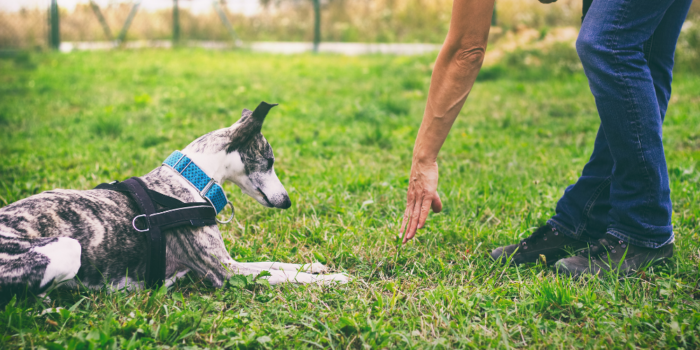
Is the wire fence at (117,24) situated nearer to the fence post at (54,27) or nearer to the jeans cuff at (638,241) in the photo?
the fence post at (54,27)

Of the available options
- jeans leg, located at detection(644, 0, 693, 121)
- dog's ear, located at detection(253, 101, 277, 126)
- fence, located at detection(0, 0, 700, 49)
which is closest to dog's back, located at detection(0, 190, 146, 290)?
dog's ear, located at detection(253, 101, 277, 126)

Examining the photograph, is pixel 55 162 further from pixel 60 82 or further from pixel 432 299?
pixel 60 82

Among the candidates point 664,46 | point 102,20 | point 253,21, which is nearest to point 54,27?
point 102,20

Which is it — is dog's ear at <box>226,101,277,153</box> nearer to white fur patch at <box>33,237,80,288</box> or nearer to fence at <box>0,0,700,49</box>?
white fur patch at <box>33,237,80,288</box>

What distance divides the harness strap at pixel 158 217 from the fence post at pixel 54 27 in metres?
14.2

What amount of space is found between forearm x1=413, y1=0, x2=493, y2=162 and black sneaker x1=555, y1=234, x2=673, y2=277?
883 millimetres

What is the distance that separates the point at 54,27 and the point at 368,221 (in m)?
14.3

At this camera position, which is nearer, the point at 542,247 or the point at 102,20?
the point at 542,247

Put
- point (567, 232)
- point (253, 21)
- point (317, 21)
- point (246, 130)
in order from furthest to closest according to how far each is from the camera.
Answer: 1. point (253, 21)
2. point (317, 21)
3. point (567, 232)
4. point (246, 130)

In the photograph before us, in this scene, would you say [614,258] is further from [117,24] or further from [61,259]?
[117,24]

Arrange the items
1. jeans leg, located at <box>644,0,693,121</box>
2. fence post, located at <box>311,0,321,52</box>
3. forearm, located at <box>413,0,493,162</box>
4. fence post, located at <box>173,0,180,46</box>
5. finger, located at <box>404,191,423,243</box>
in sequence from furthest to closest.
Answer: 1. fence post, located at <box>173,0,180,46</box>
2. fence post, located at <box>311,0,321,52</box>
3. finger, located at <box>404,191,423,243</box>
4. jeans leg, located at <box>644,0,693,121</box>
5. forearm, located at <box>413,0,493,162</box>

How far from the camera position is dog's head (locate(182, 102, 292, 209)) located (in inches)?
92.5

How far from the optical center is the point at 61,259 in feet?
6.28

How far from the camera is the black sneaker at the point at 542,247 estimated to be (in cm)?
251
